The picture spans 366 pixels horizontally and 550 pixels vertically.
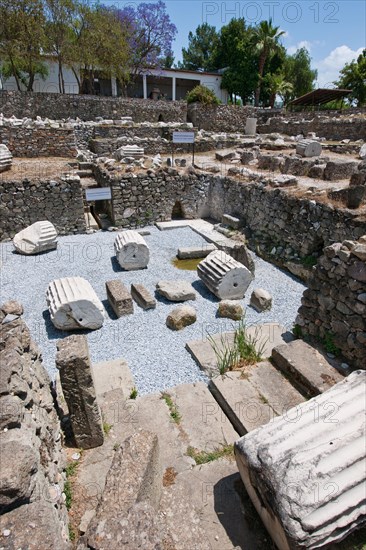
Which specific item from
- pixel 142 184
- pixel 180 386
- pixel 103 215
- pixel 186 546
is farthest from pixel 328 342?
pixel 103 215

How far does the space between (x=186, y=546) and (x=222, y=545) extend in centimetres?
38

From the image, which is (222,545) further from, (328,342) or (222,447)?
(328,342)

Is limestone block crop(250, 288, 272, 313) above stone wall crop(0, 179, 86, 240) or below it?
below

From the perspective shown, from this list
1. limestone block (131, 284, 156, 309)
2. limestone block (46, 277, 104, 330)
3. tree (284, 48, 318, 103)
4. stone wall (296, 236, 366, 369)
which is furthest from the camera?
tree (284, 48, 318, 103)

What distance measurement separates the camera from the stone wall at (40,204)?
1061cm

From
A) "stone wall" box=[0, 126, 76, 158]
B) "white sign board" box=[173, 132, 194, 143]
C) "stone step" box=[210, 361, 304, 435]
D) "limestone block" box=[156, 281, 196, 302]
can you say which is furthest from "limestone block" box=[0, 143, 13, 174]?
"stone step" box=[210, 361, 304, 435]

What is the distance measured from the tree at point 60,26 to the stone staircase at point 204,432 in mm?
24383

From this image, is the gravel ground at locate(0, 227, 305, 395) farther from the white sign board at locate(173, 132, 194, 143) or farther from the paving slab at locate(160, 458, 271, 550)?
the white sign board at locate(173, 132, 194, 143)

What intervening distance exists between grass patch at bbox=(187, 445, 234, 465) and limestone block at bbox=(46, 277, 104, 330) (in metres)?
3.34

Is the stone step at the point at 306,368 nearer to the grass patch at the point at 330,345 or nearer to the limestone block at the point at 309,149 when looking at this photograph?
the grass patch at the point at 330,345

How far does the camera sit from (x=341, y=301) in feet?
15.7

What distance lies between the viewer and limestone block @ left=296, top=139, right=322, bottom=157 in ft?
48.3

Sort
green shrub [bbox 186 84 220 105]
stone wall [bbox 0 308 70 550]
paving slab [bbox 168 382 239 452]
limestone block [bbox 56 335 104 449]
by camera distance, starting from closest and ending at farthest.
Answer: stone wall [bbox 0 308 70 550] → limestone block [bbox 56 335 104 449] → paving slab [bbox 168 382 239 452] → green shrub [bbox 186 84 220 105]

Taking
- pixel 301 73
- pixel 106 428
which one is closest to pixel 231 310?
pixel 106 428
